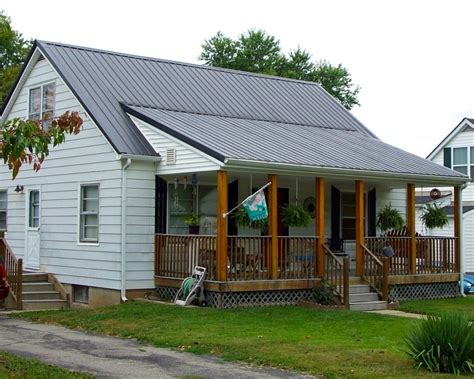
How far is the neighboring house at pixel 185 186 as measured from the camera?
693 inches

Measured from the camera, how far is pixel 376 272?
760 inches

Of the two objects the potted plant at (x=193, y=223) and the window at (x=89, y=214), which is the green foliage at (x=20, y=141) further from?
the window at (x=89, y=214)

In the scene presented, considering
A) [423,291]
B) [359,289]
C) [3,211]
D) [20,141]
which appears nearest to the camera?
[20,141]

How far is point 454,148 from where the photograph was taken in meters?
34.5

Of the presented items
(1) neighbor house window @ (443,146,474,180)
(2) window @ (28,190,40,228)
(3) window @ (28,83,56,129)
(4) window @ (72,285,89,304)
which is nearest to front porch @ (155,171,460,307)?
(4) window @ (72,285,89,304)

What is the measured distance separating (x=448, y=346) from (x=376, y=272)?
29.3 ft

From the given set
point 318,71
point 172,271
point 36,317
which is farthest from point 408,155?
point 318,71

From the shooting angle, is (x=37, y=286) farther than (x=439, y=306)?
Yes

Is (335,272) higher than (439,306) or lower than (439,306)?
higher

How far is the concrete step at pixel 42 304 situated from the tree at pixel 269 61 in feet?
103

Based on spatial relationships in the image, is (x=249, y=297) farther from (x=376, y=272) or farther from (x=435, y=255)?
(x=435, y=255)

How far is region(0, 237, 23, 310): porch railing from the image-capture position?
62.6ft

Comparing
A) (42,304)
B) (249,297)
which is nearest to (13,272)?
(42,304)

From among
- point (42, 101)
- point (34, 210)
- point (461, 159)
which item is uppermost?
point (42, 101)
